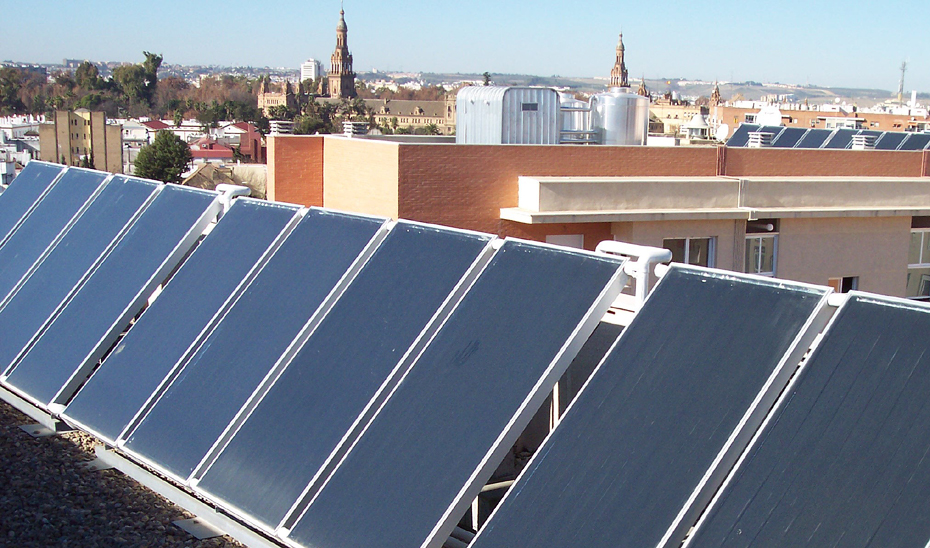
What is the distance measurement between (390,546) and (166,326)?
2997 mm

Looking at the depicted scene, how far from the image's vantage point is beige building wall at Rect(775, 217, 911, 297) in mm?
20516

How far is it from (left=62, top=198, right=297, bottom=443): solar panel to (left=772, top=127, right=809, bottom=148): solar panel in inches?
1123

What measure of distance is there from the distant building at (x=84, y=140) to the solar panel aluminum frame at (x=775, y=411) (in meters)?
101

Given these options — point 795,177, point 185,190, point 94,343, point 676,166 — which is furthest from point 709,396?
point 795,177

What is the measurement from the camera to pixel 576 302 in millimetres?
4578

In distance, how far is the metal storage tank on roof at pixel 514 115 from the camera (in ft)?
66.3

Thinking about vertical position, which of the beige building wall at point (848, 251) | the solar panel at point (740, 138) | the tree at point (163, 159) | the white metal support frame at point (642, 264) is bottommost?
the tree at point (163, 159)

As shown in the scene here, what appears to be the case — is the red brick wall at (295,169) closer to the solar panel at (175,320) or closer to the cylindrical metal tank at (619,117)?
the cylindrical metal tank at (619,117)

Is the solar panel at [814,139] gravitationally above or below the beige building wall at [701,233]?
above

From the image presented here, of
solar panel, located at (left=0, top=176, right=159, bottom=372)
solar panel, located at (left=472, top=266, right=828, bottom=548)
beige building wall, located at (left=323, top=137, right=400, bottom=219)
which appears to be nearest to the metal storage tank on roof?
beige building wall, located at (left=323, top=137, right=400, bottom=219)

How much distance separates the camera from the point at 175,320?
21.9 feet

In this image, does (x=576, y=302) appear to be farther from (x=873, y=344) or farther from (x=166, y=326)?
(x=166, y=326)

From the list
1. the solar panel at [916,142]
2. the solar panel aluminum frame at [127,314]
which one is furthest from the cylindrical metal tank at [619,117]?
the solar panel aluminum frame at [127,314]

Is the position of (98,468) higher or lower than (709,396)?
lower
